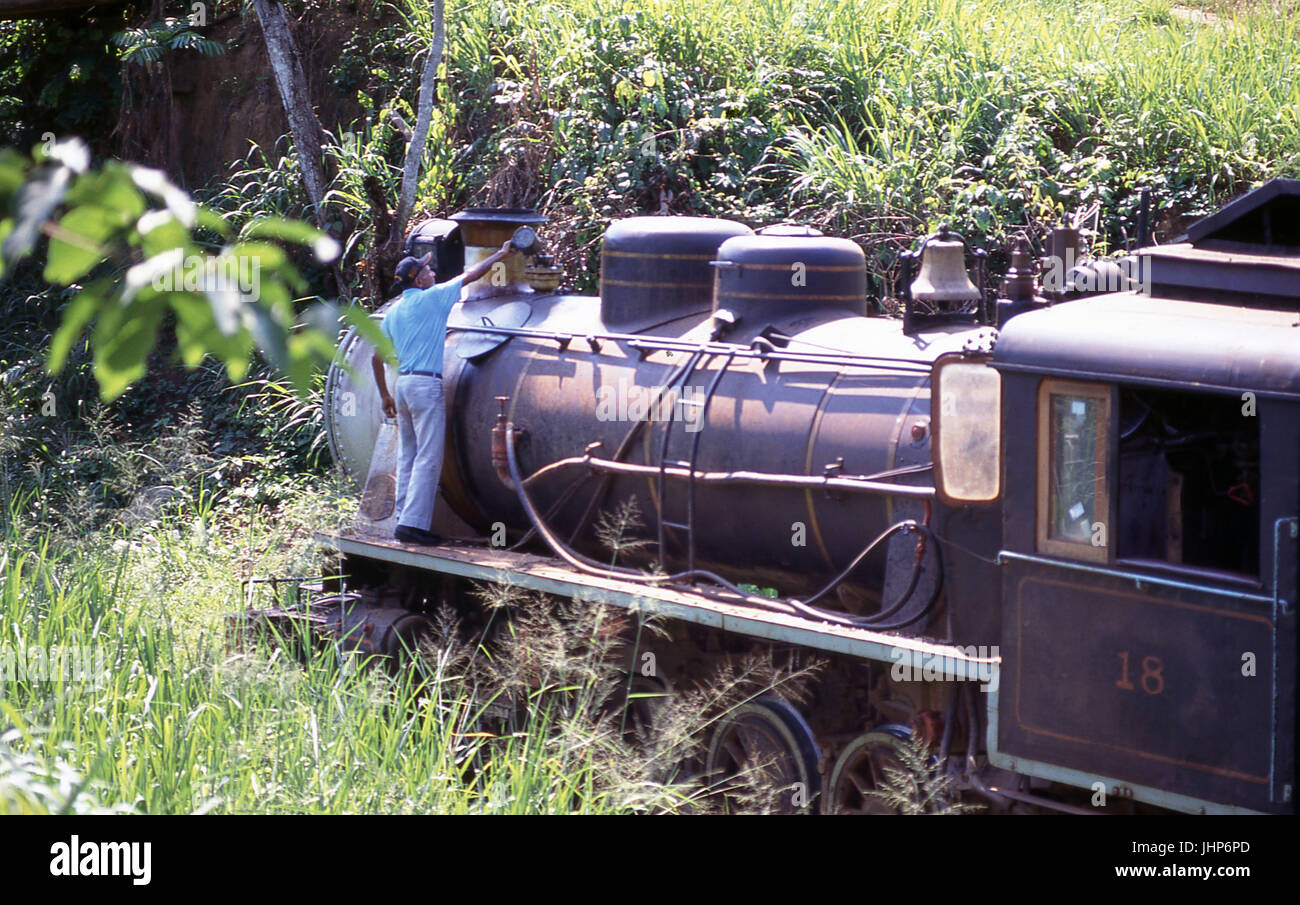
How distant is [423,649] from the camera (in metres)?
7.26

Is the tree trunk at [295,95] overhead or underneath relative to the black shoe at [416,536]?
overhead

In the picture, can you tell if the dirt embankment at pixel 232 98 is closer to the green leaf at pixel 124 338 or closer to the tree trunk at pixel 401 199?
the tree trunk at pixel 401 199

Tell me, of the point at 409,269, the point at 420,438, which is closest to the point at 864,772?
the point at 420,438

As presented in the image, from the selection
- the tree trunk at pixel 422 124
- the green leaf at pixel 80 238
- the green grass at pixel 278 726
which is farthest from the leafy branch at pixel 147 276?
the tree trunk at pixel 422 124

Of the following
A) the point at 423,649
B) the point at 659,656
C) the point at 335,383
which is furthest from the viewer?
the point at 335,383

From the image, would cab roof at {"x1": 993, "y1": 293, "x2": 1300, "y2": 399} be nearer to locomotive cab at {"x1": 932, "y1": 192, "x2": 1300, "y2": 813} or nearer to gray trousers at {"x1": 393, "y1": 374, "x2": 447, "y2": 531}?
locomotive cab at {"x1": 932, "y1": 192, "x2": 1300, "y2": 813}

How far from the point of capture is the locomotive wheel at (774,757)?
5.74 meters

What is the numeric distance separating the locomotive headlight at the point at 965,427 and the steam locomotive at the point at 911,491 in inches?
0.4

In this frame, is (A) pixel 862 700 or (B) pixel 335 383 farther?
(B) pixel 335 383

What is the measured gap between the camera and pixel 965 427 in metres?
5.21

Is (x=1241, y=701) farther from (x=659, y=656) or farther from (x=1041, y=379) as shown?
(x=659, y=656)

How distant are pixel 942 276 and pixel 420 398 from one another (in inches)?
107

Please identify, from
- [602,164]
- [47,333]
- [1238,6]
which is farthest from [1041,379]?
[47,333]
